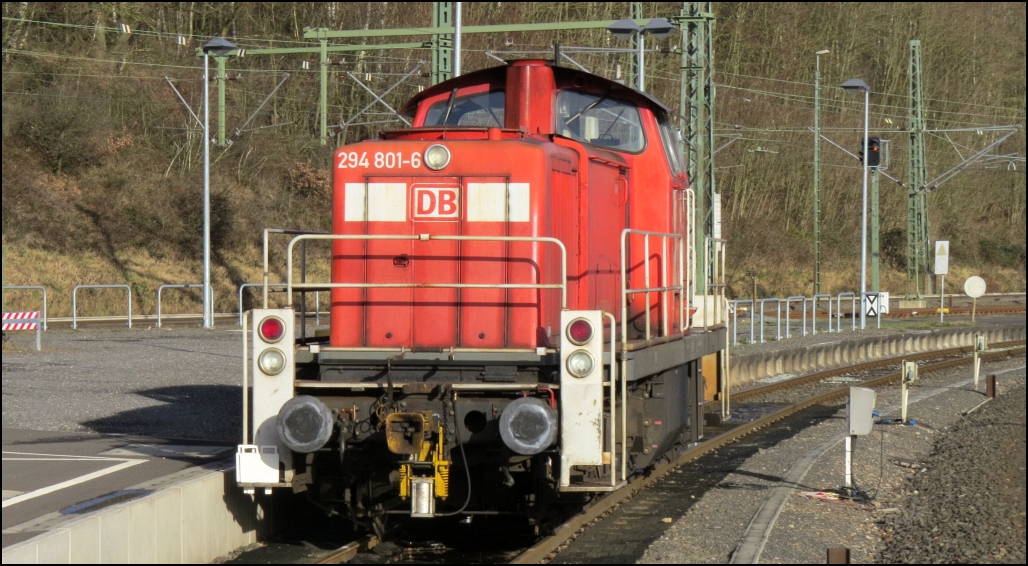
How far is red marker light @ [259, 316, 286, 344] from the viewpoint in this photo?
6641 mm

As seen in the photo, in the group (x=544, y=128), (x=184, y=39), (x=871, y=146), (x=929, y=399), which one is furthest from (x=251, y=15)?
(x=544, y=128)

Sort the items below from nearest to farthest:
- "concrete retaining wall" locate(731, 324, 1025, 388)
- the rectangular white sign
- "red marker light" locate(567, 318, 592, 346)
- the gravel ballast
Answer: "red marker light" locate(567, 318, 592, 346)
the gravel ballast
"concrete retaining wall" locate(731, 324, 1025, 388)
the rectangular white sign

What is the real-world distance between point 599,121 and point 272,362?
3231 millimetres

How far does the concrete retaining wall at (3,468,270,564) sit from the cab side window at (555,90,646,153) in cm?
347

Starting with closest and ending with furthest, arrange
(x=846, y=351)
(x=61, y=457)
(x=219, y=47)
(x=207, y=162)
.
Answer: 1. (x=61, y=457)
2. (x=846, y=351)
3. (x=219, y=47)
4. (x=207, y=162)

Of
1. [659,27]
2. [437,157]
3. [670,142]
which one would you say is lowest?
[437,157]

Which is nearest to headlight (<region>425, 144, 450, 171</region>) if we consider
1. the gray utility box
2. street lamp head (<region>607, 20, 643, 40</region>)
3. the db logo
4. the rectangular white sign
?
the db logo

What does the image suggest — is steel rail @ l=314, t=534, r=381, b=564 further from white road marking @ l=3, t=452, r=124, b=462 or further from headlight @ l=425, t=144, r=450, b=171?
white road marking @ l=3, t=452, r=124, b=462

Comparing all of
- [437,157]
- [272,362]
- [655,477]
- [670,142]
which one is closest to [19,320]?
[655,477]

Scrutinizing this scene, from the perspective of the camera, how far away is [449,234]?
7.18 m

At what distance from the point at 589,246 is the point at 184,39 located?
32.8m

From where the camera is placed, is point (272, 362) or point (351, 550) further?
point (351, 550)

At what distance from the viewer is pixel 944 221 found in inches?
2196

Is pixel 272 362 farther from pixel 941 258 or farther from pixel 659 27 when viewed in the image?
pixel 941 258
